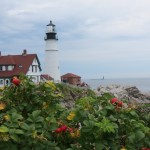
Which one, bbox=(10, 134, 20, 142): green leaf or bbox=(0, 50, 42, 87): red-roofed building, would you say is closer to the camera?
bbox=(10, 134, 20, 142): green leaf

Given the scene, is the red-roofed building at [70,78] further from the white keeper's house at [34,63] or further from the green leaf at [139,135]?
the green leaf at [139,135]

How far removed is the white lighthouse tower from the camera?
2430 inches

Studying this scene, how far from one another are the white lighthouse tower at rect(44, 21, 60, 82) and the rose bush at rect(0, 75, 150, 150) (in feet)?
187

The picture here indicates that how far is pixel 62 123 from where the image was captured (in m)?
4.41

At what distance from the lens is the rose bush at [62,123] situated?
379 centimetres

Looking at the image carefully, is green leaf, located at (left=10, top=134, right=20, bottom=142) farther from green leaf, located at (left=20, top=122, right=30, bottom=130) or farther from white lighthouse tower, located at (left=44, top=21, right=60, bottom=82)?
white lighthouse tower, located at (left=44, top=21, right=60, bottom=82)

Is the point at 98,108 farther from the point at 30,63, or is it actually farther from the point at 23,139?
the point at 30,63

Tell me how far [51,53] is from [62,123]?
58367 millimetres

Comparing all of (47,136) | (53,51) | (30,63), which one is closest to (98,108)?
(47,136)

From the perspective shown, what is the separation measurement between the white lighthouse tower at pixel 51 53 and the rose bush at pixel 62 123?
2244 inches

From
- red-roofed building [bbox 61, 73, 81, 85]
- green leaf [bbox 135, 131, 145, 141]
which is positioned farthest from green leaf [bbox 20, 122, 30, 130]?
red-roofed building [bbox 61, 73, 81, 85]

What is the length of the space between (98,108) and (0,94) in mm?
1077

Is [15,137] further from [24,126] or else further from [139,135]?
[139,135]

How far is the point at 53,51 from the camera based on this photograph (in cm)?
6250
